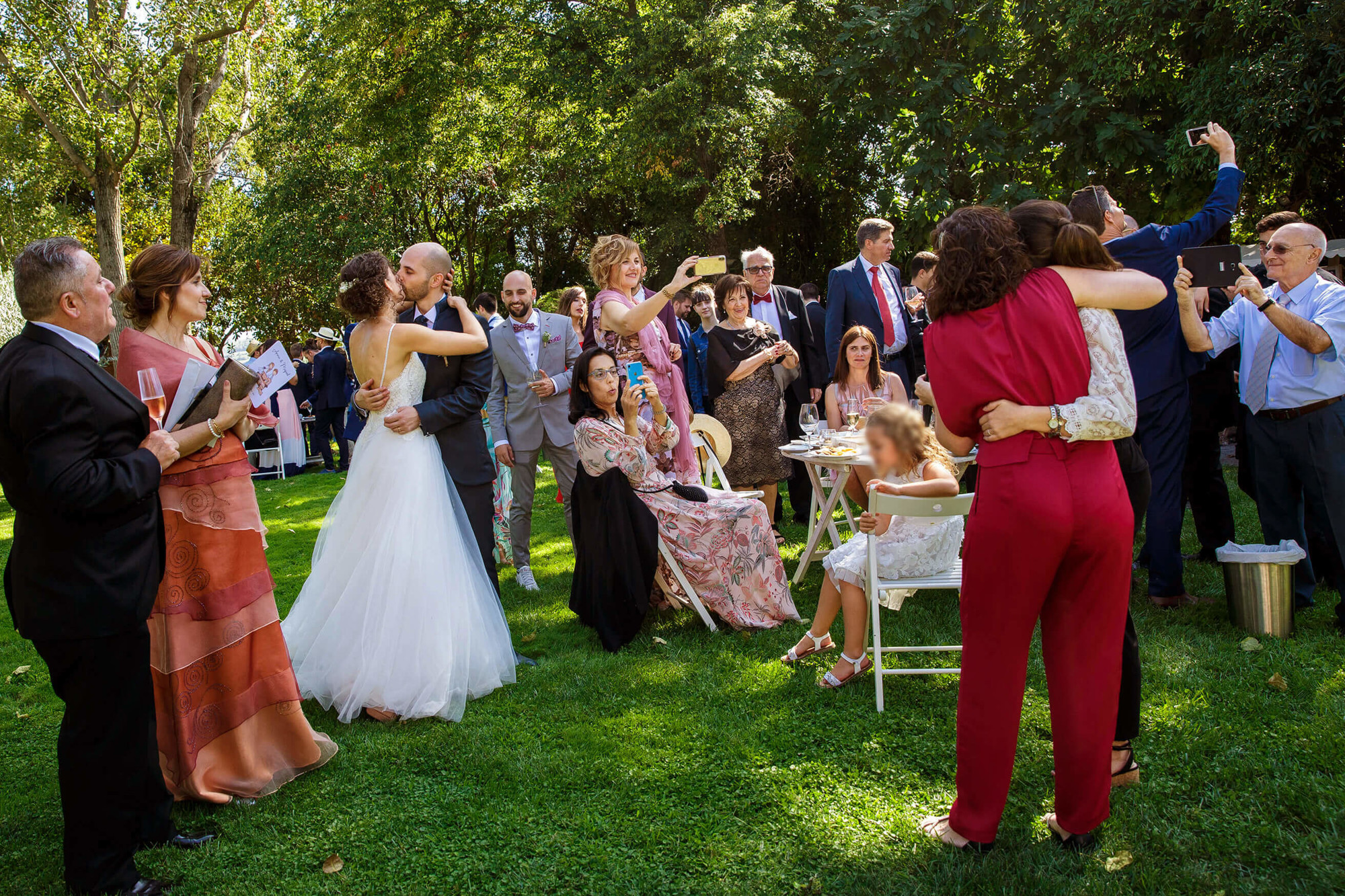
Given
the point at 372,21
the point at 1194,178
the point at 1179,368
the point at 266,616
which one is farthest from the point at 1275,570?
the point at 372,21

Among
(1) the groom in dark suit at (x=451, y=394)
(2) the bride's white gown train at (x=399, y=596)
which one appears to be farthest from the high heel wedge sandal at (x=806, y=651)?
(1) the groom in dark suit at (x=451, y=394)

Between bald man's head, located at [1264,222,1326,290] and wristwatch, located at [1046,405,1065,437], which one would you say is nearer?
wristwatch, located at [1046,405,1065,437]

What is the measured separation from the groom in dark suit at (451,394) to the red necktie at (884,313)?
12.1ft

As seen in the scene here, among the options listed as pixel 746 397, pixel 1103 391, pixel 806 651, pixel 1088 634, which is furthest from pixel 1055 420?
pixel 746 397

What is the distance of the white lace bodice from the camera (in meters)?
4.18

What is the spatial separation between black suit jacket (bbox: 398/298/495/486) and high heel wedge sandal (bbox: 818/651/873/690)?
198cm

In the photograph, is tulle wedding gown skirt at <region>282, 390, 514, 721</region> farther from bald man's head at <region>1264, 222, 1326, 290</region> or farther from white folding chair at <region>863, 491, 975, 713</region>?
bald man's head at <region>1264, 222, 1326, 290</region>

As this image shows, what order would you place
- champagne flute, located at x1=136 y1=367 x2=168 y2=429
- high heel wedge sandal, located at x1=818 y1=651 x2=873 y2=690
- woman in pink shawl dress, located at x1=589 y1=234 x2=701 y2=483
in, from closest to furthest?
1. champagne flute, located at x1=136 y1=367 x2=168 y2=429
2. high heel wedge sandal, located at x1=818 y1=651 x2=873 y2=690
3. woman in pink shawl dress, located at x1=589 y1=234 x2=701 y2=483

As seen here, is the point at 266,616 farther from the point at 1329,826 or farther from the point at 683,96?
the point at 683,96

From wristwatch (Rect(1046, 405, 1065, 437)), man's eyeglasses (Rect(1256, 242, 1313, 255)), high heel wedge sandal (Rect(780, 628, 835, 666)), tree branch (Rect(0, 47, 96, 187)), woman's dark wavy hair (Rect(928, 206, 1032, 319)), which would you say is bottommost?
high heel wedge sandal (Rect(780, 628, 835, 666))

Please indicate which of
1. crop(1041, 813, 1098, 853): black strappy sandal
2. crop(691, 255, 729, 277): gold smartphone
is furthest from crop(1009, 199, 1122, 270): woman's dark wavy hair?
crop(691, 255, 729, 277): gold smartphone

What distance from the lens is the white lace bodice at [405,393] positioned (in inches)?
164

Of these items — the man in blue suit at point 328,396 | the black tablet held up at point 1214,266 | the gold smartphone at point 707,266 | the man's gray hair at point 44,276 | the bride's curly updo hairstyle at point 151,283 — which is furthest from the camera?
the man in blue suit at point 328,396

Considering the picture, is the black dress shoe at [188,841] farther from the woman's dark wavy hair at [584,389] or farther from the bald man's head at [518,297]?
the bald man's head at [518,297]
